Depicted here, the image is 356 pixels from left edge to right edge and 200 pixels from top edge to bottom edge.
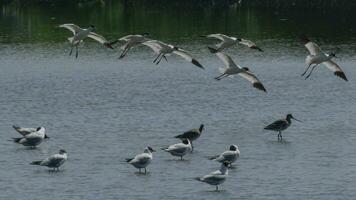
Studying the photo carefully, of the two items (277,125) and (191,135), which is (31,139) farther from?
(277,125)

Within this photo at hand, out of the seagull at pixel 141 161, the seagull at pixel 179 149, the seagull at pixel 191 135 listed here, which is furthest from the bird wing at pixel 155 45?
the seagull at pixel 141 161

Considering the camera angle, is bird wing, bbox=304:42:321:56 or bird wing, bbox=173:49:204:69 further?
bird wing, bbox=304:42:321:56

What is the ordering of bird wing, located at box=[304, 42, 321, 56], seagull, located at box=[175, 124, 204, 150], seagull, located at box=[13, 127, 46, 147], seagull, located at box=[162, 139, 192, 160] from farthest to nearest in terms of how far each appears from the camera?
bird wing, located at box=[304, 42, 321, 56] < seagull, located at box=[175, 124, 204, 150] < seagull, located at box=[13, 127, 46, 147] < seagull, located at box=[162, 139, 192, 160]

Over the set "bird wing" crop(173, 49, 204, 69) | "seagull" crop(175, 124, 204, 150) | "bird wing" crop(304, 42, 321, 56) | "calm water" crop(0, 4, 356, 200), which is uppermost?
"bird wing" crop(304, 42, 321, 56)

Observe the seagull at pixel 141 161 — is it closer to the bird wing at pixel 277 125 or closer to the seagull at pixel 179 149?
the seagull at pixel 179 149

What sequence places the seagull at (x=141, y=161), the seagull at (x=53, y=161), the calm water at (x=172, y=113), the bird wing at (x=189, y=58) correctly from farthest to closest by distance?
the bird wing at (x=189, y=58) → the seagull at (x=53, y=161) → the seagull at (x=141, y=161) → the calm water at (x=172, y=113)

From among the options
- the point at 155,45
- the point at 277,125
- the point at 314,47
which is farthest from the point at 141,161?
the point at 314,47

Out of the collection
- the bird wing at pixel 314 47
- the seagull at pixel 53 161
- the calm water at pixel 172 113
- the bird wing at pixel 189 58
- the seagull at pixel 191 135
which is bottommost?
the calm water at pixel 172 113

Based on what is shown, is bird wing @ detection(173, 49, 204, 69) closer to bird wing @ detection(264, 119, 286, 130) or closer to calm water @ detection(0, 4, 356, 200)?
calm water @ detection(0, 4, 356, 200)

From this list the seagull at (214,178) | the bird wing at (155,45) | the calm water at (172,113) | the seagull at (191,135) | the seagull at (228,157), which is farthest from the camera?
the bird wing at (155,45)

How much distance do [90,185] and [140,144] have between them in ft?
24.3

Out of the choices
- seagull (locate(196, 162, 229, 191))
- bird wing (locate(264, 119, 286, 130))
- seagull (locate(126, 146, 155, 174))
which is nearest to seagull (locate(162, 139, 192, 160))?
seagull (locate(126, 146, 155, 174))

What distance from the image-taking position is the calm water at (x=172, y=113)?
38.6 metres

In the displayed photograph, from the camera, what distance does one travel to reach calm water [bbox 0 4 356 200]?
38625 millimetres
